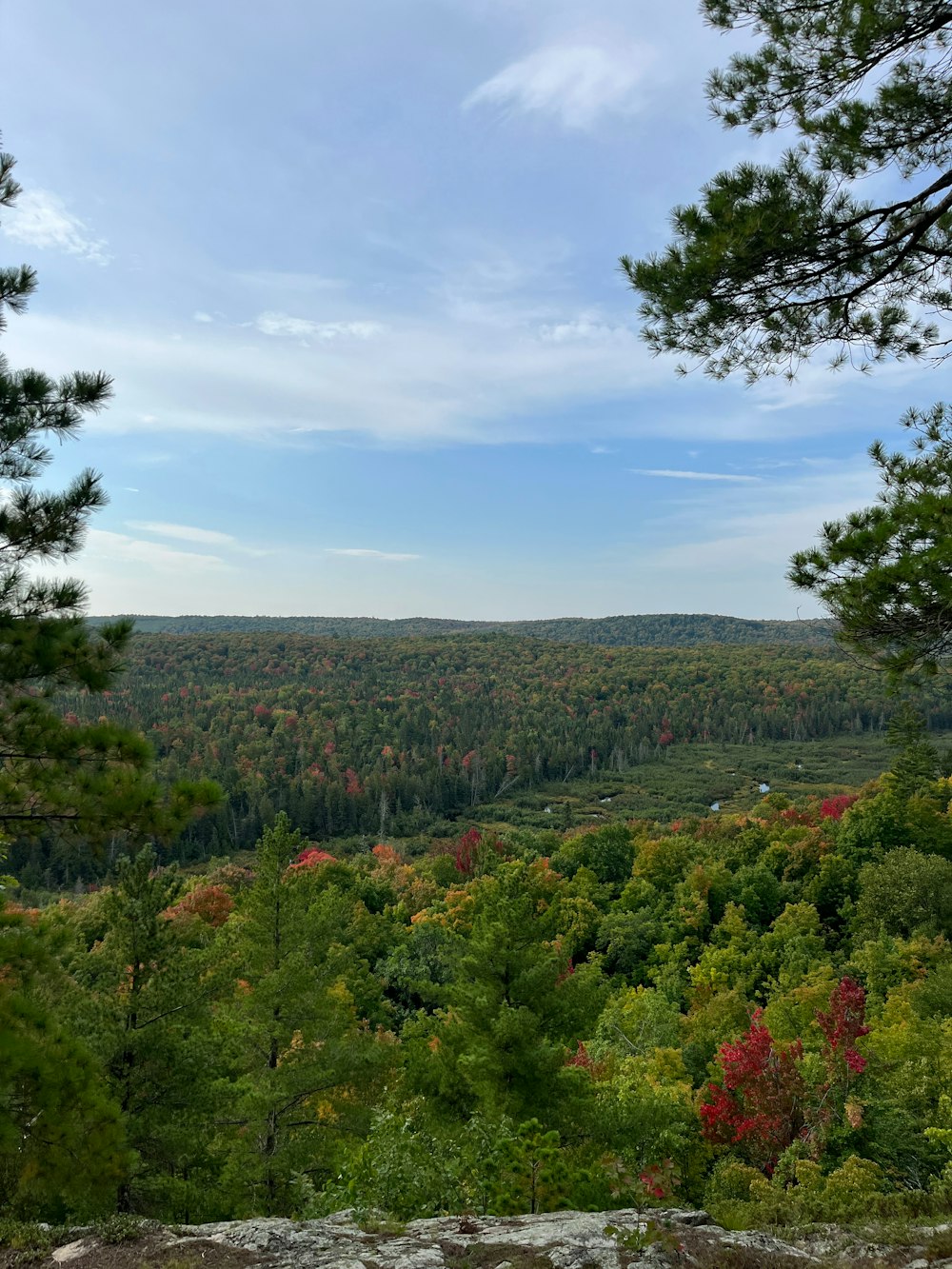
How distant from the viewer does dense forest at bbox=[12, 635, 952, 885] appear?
9375 centimetres

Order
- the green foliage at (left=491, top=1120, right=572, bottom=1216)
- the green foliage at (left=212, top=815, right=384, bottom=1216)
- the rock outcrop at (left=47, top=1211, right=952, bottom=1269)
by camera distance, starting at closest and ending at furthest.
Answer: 1. the rock outcrop at (left=47, top=1211, right=952, bottom=1269)
2. the green foliage at (left=491, top=1120, right=572, bottom=1216)
3. the green foliage at (left=212, top=815, right=384, bottom=1216)

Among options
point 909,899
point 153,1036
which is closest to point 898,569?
point 153,1036

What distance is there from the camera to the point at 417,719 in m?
134

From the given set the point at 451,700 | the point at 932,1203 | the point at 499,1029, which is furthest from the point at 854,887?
the point at 451,700

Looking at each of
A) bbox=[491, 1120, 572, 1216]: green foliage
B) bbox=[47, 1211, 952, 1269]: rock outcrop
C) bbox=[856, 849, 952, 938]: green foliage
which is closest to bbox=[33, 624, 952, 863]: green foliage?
bbox=[856, 849, 952, 938]: green foliage

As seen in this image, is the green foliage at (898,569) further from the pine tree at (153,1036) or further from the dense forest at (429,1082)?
the pine tree at (153,1036)

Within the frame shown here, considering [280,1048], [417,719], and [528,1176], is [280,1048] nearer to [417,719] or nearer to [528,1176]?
[528,1176]

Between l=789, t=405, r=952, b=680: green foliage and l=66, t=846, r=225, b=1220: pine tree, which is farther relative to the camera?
l=66, t=846, r=225, b=1220: pine tree

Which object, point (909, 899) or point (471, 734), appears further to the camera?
point (471, 734)

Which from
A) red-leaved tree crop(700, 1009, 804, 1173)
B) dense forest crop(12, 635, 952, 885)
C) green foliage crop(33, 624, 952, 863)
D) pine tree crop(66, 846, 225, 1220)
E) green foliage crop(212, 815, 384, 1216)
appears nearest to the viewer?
pine tree crop(66, 846, 225, 1220)

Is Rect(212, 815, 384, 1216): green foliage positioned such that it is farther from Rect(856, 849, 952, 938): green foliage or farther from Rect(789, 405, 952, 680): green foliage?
Rect(856, 849, 952, 938): green foliage

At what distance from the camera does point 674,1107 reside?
1267cm

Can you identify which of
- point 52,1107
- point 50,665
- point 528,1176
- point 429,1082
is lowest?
point 429,1082

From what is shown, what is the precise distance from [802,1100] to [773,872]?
25533mm
